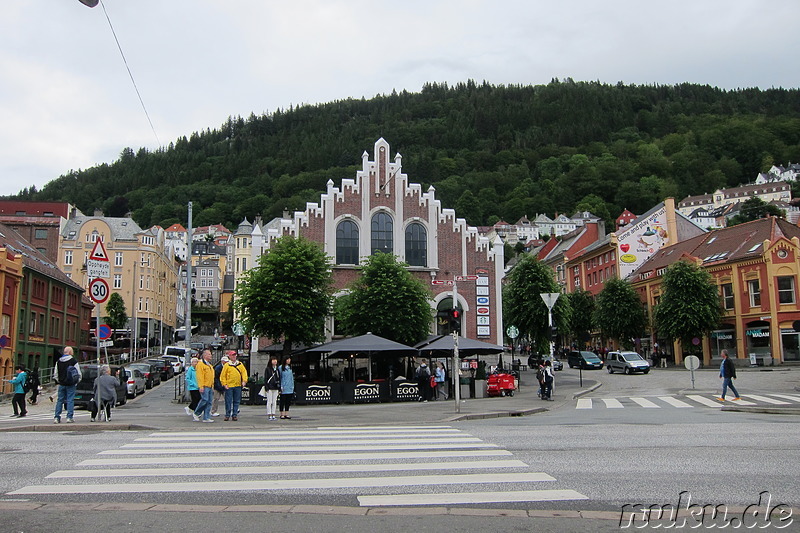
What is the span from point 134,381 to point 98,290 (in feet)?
61.4

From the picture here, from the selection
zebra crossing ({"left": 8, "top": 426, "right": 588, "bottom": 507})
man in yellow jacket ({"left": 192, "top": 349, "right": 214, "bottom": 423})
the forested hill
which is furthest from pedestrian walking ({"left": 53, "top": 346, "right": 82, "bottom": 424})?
the forested hill

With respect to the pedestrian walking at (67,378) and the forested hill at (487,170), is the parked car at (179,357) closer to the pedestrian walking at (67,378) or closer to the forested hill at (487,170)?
the pedestrian walking at (67,378)

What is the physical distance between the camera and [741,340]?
1983 inches

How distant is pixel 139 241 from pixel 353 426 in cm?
7091

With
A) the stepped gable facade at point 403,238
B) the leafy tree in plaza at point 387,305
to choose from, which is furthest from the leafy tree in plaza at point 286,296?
the stepped gable facade at point 403,238

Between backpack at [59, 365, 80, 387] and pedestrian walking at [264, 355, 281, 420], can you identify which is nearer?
backpack at [59, 365, 80, 387]

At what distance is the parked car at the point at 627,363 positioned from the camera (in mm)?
44656

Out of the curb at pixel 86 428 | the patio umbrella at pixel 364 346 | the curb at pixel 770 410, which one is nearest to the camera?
the curb at pixel 86 428

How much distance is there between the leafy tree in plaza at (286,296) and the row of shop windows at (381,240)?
28.7 ft

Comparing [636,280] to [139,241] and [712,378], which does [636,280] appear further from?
[139,241]

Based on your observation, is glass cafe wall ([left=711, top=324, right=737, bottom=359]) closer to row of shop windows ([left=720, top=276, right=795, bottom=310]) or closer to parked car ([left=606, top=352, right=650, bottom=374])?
row of shop windows ([left=720, top=276, right=795, bottom=310])

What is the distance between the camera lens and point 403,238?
43.9 metres

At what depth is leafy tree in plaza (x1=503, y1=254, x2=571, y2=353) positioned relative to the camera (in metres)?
44.1

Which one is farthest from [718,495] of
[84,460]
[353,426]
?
[353,426]
